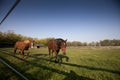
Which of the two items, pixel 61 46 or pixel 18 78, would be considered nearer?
pixel 18 78

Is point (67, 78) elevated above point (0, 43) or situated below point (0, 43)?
below

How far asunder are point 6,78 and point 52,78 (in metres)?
1.87

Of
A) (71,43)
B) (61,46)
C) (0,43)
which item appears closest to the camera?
(61,46)

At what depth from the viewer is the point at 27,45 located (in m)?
11.6

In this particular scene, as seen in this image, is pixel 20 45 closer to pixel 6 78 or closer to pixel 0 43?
pixel 6 78

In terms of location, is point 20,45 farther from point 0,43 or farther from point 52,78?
point 0,43

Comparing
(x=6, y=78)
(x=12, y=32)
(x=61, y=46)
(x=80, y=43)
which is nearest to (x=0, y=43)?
(x=12, y=32)

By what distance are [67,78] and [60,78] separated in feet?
0.99

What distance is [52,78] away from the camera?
13.8 ft

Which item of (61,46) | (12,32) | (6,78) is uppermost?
(12,32)

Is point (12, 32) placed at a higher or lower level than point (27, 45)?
higher

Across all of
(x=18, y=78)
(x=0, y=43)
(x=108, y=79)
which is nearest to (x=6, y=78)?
(x=18, y=78)

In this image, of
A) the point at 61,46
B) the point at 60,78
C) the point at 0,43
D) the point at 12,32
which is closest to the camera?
the point at 60,78

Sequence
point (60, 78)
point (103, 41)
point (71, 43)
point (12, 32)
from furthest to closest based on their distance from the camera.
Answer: point (71, 43), point (103, 41), point (12, 32), point (60, 78)
